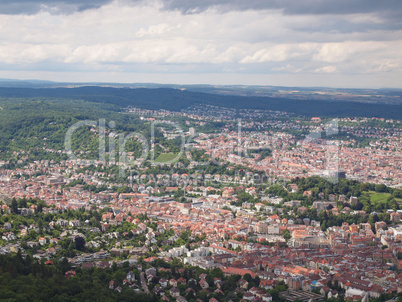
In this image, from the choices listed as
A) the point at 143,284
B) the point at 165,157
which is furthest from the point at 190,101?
the point at 143,284

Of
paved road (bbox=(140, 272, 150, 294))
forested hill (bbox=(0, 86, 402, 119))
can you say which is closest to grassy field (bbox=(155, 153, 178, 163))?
paved road (bbox=(140, 272, 150, 294))

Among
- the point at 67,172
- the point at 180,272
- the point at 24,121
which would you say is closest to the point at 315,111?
the point at 24,121

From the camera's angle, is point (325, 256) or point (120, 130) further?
point (120, 130)

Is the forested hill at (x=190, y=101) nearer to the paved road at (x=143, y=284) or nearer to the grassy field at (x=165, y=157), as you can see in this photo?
the grassy field at (x=165, y=157)

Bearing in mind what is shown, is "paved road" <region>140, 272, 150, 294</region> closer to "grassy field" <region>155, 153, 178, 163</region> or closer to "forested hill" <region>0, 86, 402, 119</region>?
"grassy field" <region>155, 153, 178, 163</region>

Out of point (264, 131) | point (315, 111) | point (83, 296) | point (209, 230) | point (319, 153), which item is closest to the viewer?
point (83, 296)

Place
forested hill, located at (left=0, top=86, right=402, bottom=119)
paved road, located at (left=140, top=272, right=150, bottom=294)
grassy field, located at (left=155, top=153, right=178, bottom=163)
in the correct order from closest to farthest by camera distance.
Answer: paved road, located at (left=140, top=272, right=150, bottom=294) → grassy field, located at (left=155, top=153, right=178, bottom=163) → forested hill, located at (left=0, top=86, right=402, bottom=119)

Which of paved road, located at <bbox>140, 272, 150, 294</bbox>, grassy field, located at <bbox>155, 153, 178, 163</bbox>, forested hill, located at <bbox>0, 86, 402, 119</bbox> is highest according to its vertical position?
forested hill, located at <bbox>0, 86, 402, 119</bbox>

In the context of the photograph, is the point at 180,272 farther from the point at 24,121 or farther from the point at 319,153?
the point at 24,121
